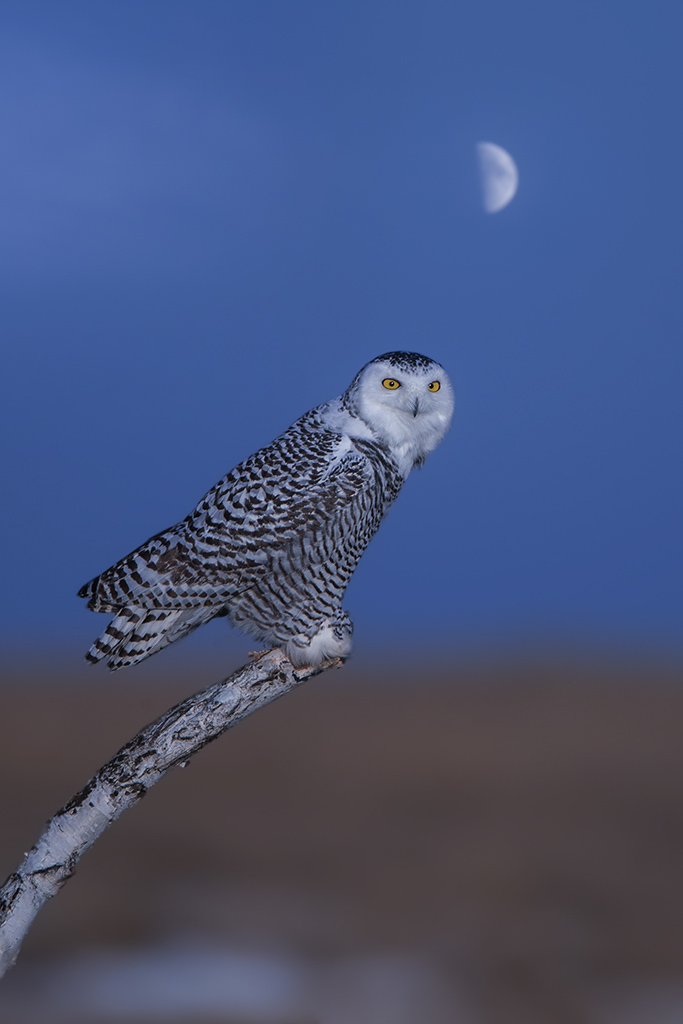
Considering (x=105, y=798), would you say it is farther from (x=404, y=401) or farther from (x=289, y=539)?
(x=404, y=401)

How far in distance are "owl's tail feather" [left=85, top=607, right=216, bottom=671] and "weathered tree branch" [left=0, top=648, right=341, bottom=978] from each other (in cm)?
31

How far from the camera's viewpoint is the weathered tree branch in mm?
2664

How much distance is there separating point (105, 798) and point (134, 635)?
56cm

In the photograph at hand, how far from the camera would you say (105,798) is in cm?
272

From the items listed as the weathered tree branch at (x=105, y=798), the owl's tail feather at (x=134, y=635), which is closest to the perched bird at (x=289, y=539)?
the owl's tail feather at (x=134, y=635)

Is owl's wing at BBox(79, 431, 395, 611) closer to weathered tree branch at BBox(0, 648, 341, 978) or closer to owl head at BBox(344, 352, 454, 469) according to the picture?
owl head at BBox(344, 352, 454, 469)

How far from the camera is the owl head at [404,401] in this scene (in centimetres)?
321

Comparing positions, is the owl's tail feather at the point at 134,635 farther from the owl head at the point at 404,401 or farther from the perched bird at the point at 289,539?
the owl head at the point at 404,401

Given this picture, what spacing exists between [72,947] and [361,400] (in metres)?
4.20

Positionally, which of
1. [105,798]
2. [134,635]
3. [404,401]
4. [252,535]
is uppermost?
[404,401]

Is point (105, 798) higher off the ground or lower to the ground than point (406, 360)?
lower

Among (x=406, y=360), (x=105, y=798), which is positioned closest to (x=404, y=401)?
(x=406, y=360)

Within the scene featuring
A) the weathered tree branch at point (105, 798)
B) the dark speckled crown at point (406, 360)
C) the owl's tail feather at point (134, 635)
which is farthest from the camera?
the dark speckled crown at point (406, 360)

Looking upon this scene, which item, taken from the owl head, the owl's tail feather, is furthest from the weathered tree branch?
the owl head
